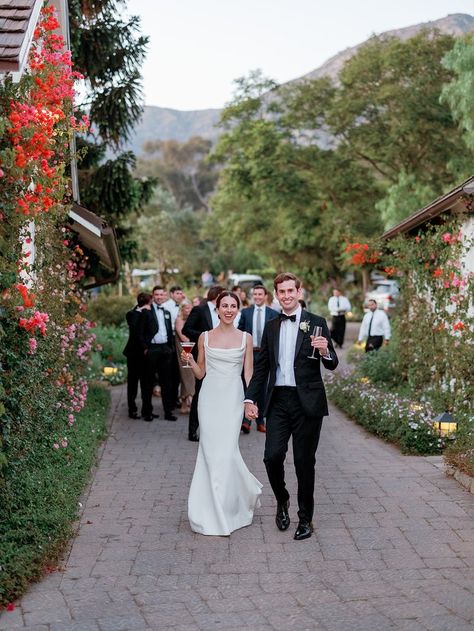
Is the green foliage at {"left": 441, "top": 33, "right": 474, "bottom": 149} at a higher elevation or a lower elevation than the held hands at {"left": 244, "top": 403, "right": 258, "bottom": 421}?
higher

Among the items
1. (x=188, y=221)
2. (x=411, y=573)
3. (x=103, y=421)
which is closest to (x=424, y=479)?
(x=411, y=573)

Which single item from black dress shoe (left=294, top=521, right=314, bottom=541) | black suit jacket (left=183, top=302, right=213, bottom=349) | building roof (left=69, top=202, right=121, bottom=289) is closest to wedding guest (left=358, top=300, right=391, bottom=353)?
building roof (left=69, top=202, right=121, bottom=289)

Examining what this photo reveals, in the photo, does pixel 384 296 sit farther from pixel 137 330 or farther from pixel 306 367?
pixel 306 367

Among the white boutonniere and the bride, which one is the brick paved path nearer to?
the bride

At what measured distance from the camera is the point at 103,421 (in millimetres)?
12281

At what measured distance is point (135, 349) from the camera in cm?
1343

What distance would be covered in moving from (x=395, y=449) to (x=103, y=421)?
13.3ft

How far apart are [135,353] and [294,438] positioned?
6.80 meters

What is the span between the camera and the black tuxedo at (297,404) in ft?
22.4

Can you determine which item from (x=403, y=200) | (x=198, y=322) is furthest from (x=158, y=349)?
(x=403, y=200)

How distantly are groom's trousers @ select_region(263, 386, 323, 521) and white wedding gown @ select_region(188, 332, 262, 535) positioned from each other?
44 cm

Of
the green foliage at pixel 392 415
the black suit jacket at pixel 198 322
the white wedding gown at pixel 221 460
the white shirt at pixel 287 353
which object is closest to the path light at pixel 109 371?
the green foliage at pixel 392 415

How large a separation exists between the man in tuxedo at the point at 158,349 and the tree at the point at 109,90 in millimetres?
4545

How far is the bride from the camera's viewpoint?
23.6 feet
